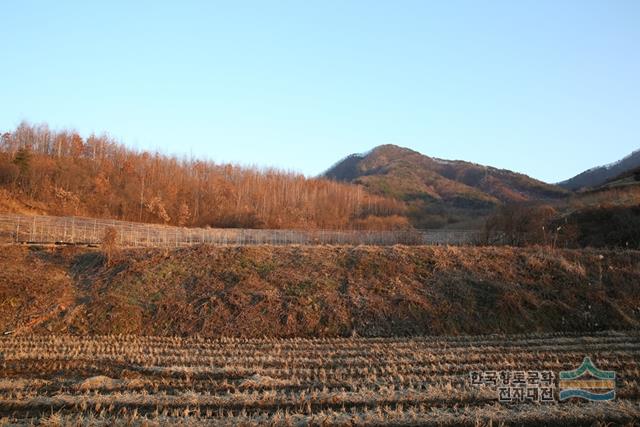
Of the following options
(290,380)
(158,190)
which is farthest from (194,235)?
(290,380)

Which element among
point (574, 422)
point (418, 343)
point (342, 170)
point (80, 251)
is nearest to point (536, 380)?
point (574, 422)

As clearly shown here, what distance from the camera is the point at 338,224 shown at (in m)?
48.9

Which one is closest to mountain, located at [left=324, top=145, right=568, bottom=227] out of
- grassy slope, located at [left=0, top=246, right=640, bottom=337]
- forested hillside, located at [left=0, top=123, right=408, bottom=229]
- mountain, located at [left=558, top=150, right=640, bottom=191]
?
forested hillside, located at [left=0, top=123, right=408, bottom=229]

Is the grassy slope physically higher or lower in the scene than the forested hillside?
lower

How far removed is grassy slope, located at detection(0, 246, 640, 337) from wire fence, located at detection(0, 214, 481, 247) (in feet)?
17.3

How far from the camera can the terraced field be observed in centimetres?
718

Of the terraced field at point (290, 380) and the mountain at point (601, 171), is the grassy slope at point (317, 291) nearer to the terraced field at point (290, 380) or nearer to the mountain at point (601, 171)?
the terraced field at point (290, 380)

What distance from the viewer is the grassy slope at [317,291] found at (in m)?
14.7

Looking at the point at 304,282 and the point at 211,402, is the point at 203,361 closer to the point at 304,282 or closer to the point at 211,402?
the point at 211,402

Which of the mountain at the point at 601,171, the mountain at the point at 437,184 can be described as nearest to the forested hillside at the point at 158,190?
the mountain at the point at 437,184

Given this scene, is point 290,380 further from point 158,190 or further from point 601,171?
point 601,171

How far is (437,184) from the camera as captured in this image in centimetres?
9106

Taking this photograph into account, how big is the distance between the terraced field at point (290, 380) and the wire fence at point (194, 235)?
12.2 m

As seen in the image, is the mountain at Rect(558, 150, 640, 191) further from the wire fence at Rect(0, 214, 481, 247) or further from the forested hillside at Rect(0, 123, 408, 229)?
the wire fence at Rect(0, 214, 481, 247)
